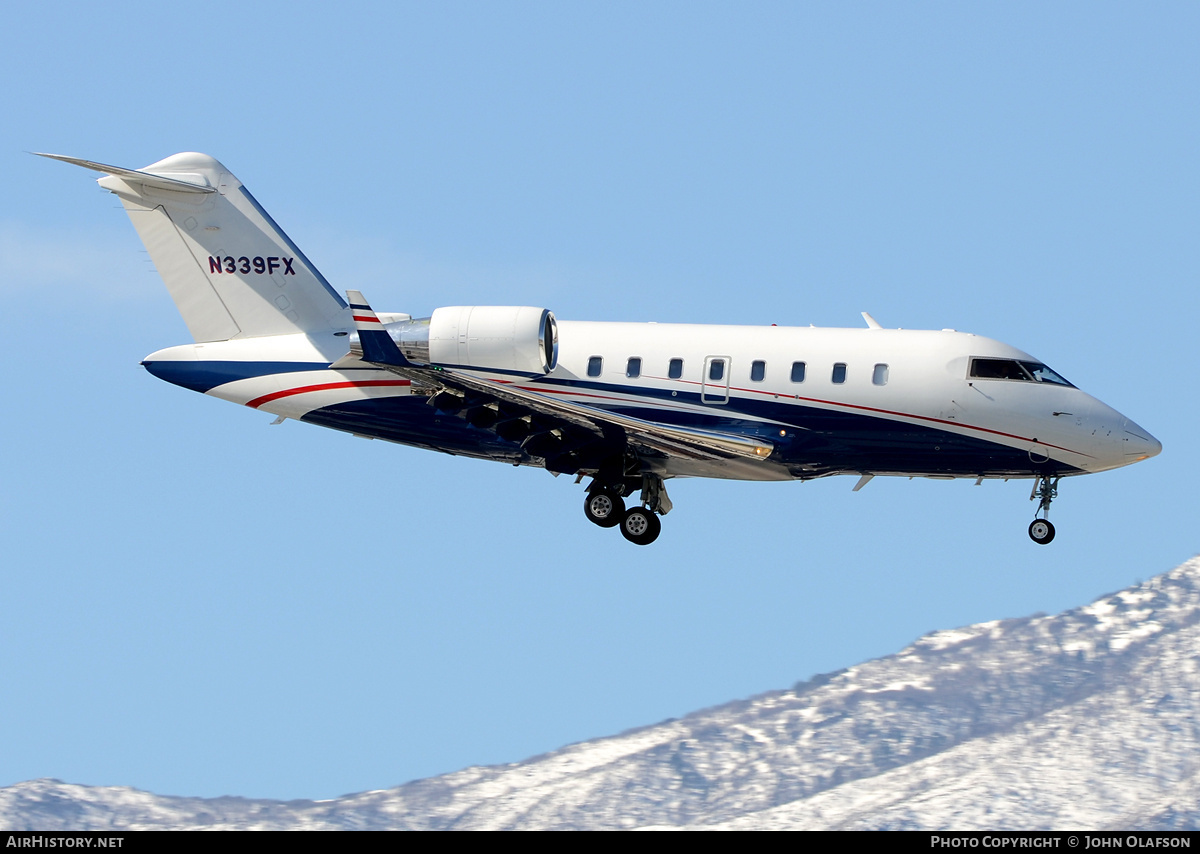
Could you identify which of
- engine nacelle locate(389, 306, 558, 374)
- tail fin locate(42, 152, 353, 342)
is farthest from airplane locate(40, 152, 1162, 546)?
tail fin locate(42, 152, 353, 342)

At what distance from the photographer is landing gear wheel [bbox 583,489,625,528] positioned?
31.7m

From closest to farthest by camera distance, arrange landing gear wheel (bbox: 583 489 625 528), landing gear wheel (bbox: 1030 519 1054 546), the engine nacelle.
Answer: the engine nacelle < landing gear wheel (bbox: 1030 519 1054 546) < landing gear wheel (bbox: 583 489 625 528)

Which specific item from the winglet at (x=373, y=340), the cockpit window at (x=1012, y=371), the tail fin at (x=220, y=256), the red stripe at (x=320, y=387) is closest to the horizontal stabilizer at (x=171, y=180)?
the tail fin at (x=220, y=256)

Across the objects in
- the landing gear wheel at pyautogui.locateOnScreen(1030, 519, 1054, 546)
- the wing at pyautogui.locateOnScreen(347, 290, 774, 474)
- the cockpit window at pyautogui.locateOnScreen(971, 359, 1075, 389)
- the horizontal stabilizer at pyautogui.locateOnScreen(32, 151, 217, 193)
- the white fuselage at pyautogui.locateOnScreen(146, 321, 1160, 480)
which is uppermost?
the horizontal stabilizer at pyautogui.locateOnScreen(32, 151, 217, 193)

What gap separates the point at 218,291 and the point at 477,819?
16391 cm

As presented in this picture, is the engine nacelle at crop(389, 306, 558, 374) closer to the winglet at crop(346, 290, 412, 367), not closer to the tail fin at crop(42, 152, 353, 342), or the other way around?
the winglet at crop(346, 290, 412, 367)

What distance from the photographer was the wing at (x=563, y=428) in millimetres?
28906

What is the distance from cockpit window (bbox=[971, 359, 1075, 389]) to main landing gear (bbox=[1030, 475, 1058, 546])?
1.91 meters

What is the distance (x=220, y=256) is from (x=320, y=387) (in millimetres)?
3925

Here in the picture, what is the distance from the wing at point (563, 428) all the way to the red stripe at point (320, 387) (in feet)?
7.98

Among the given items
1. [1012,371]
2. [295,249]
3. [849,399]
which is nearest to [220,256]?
[295,249]

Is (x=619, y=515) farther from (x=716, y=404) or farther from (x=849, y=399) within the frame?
(x=849, y=399)

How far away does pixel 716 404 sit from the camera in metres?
30.6
